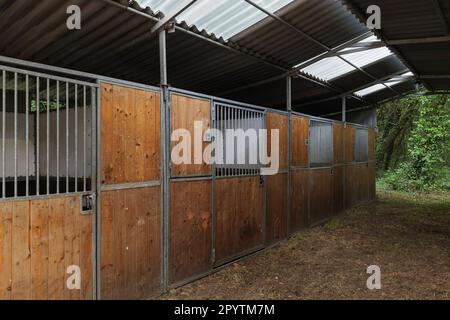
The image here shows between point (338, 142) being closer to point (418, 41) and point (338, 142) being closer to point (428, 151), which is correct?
point (418, 41)

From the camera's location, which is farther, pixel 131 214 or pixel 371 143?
pixel 371 143

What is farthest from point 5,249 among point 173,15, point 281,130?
point 281,130

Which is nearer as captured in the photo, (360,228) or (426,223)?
(360,228)

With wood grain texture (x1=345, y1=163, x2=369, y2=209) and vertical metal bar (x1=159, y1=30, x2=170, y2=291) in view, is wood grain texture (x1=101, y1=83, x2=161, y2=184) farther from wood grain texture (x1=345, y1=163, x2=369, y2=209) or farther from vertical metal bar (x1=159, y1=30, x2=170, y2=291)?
wood grain texture (x1=345, y1=163, x2=369, y2=209)

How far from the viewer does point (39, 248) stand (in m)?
2.43

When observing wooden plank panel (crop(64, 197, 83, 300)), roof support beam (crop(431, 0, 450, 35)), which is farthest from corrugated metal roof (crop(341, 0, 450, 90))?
wooden plank panel (crop(64, 197, 83, 300))

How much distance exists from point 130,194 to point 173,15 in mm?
1635

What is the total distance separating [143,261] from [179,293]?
21.4 inches

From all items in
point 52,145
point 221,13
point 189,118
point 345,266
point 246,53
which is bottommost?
point 345,266

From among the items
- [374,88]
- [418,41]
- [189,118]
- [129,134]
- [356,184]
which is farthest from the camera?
[374,88]

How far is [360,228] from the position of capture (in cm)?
658

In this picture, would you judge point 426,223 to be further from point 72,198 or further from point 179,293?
point 72,198

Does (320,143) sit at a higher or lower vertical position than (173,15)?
lower
